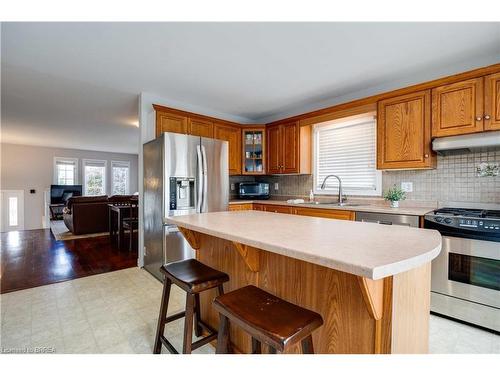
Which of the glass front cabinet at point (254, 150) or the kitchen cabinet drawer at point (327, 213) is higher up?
the glass front cabinet at point (254, 150)

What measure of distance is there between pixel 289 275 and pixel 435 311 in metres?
1.79

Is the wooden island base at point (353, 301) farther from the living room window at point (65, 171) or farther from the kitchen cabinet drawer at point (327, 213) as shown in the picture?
the living room window at point (65, 171)

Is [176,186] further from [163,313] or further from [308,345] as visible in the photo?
[308,345]

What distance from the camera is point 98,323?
80.6 inches


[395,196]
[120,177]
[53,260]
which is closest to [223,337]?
[395,196]

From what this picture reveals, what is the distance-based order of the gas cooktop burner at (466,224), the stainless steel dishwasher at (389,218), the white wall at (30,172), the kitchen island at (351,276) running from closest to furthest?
the kitchen island at (351,276) → the gas cooktop burner at (466,224) → the stainless steel dishwasher at (389,218) → the white wall at (30,172)

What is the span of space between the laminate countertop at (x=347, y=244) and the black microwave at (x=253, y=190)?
112 inches

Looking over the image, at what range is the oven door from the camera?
1926 millimetres

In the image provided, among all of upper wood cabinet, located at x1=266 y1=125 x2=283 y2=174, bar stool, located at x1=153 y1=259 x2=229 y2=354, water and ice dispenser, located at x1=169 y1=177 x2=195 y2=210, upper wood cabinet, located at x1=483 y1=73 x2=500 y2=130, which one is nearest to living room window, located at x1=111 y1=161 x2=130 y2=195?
upper wood cabinet, located at x1=266 y1=125 x2=283 y2=174

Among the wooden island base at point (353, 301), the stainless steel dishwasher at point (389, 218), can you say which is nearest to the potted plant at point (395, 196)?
the stainless steel dishwasher at point (389, 218)

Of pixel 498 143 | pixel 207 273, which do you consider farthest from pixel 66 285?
pixel 498 143

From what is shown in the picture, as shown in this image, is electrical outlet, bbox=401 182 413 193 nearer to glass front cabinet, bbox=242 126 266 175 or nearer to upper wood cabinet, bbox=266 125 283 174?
upper wood cabinet, bbox=266 125 283 174

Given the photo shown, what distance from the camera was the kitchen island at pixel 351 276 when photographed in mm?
845

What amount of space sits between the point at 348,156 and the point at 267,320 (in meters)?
3.10
